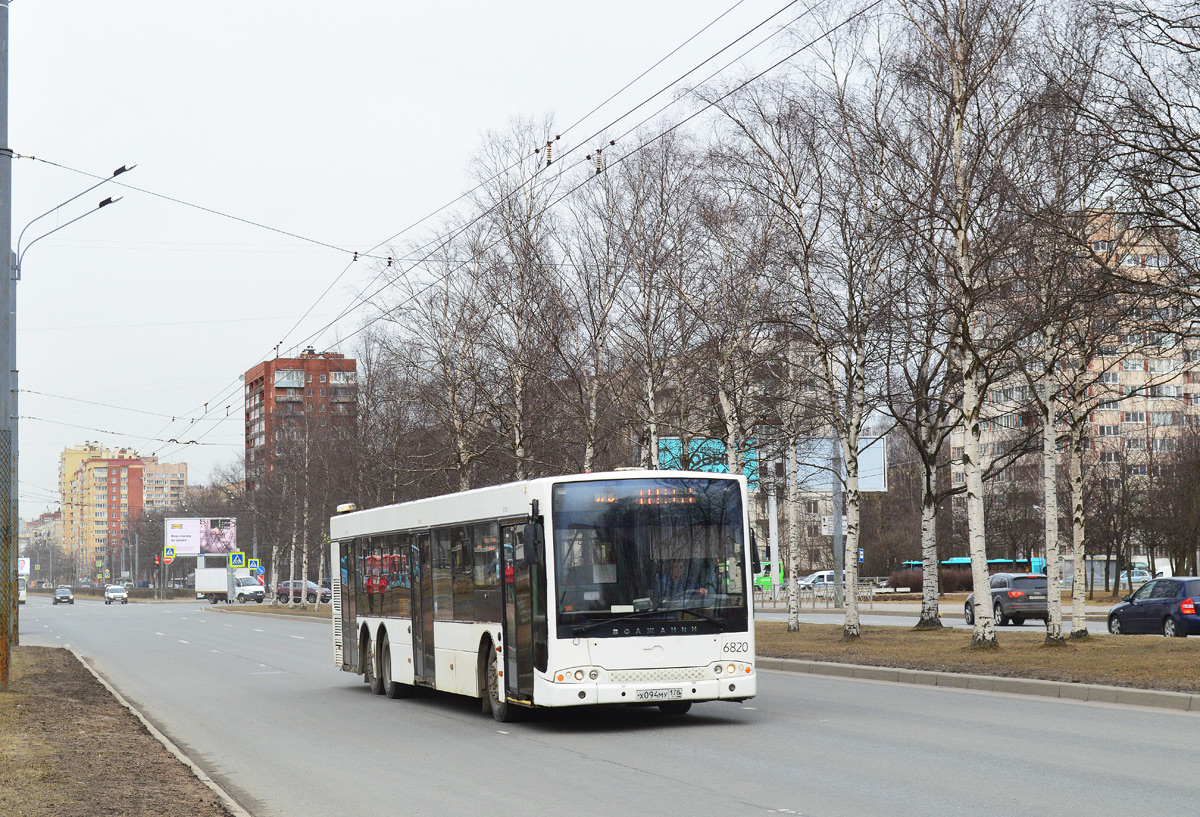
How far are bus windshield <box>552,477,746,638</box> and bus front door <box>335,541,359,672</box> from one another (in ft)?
27.1

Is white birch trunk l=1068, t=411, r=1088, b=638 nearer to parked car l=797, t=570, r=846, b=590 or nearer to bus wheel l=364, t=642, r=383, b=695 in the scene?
bus wheel l=364, t=642, r=383, b=695

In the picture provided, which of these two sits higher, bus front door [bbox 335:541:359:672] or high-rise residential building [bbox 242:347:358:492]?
high-rise residential building [bbox 242:347:358:492]

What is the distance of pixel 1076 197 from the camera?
20359 mm

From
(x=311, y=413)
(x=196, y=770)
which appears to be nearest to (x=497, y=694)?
(x=196, y=770)

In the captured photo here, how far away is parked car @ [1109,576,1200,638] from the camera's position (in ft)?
90.3

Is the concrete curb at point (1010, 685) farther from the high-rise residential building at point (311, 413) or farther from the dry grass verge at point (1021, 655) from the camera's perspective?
the high-rise residential building at point (311, 413)

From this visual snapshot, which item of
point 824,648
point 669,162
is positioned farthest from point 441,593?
point 669,162

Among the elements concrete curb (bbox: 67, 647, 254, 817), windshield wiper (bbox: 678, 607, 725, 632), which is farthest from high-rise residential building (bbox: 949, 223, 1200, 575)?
concrete curb (bbox: 67, 647, 254, 817)

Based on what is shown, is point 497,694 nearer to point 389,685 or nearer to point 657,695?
point 657,695

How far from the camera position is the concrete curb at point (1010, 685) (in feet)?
48.7

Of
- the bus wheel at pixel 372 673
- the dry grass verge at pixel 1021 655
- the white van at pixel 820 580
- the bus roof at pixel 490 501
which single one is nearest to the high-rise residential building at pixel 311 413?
the dry grass verge at pixel 1021 655

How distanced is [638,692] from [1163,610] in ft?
59.6

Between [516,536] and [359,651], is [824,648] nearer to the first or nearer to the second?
[359,651]

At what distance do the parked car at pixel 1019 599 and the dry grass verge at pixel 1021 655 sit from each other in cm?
610
